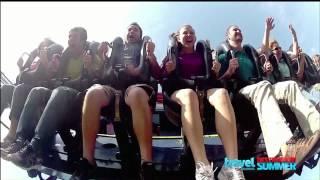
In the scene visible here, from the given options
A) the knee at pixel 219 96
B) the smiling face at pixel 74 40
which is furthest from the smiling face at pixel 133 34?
the knee at pixel 219 96

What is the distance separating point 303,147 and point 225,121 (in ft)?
1.85

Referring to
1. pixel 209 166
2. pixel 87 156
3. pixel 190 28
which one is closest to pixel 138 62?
pixel 190 28

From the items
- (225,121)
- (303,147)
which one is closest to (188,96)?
(225,121)

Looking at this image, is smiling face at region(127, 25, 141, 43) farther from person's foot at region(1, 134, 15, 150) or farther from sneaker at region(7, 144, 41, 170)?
person's foot at region(1, 134, 15, 150)

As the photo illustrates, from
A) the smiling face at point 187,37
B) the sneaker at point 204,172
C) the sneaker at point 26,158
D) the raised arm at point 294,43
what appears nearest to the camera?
the sneaker at point 204,172

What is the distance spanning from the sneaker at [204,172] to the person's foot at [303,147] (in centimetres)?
55

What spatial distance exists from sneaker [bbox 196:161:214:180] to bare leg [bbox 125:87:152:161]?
1.31 ft

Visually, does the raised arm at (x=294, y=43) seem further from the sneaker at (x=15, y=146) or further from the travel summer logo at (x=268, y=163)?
the sneaker at (x=15, y=146)

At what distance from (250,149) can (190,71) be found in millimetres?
861

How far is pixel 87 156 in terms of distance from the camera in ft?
9.30

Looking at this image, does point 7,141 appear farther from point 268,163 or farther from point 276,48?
point 276,48

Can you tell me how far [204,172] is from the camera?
2504 mm

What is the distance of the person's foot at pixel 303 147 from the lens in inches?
103

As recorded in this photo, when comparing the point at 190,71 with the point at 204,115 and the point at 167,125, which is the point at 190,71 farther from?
the point at 167,125
